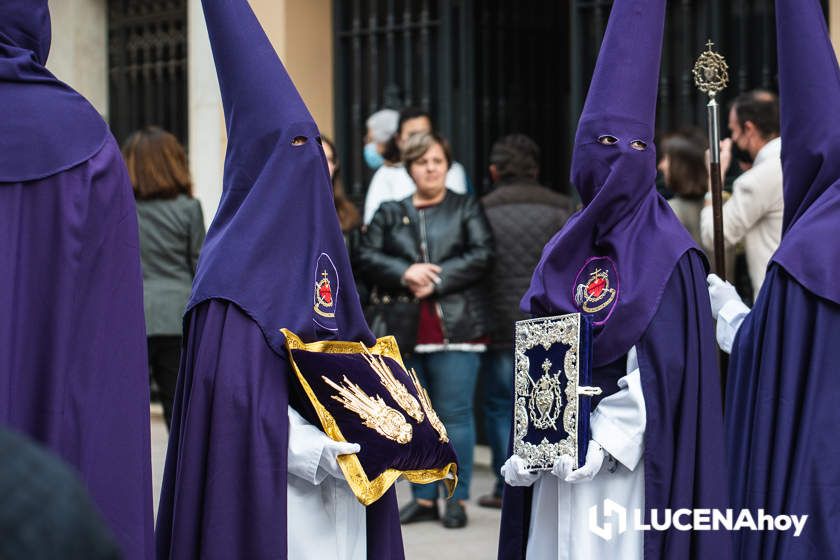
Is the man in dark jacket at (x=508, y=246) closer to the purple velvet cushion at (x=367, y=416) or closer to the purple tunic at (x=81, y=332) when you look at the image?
the purple velvet cushion at (x=367, y=416)

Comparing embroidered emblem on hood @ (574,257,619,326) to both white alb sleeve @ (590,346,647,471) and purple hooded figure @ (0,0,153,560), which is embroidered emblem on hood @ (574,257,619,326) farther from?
purple hooded figure @ (0,0,153,560)

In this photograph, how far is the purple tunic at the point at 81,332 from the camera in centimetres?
279

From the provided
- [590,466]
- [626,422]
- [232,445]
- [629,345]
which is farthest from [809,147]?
[232,445]

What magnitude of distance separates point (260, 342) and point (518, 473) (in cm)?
95

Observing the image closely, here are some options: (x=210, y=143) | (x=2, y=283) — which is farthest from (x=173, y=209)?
(x=2, y=283)

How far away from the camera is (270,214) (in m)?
3.59

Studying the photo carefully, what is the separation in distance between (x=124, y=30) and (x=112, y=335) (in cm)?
825

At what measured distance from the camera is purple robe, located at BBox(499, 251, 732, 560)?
148 inches

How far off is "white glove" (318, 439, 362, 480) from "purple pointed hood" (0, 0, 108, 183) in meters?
1.04

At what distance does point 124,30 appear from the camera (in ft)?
34.9

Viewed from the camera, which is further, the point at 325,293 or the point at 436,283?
the point at 436,283

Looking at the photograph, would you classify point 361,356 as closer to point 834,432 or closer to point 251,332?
point 251,332

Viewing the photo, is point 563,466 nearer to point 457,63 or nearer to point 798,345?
point 798,345

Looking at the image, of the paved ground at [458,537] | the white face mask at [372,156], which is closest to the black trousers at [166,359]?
the paved ground at [458,537]
